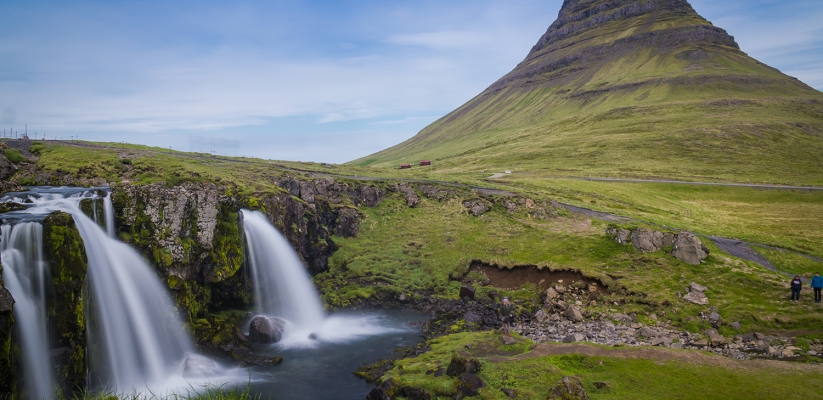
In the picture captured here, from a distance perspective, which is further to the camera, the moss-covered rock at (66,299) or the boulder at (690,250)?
the boulder at (690,250)

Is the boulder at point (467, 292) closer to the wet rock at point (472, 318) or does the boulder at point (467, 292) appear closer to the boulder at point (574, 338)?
the wet rock at point (472, 318)

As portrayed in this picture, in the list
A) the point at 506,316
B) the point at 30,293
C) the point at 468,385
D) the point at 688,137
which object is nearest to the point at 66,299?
the point at 30,293

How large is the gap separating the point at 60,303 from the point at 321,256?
27.6 metres

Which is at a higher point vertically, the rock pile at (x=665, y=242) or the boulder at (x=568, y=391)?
the rock pile at (x=665, y=242)

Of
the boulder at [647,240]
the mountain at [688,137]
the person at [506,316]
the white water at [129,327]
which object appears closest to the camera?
the white water at [129,327]

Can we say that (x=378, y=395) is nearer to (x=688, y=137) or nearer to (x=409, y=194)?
(x=409, y=194)

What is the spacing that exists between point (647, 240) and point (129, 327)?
136 feet

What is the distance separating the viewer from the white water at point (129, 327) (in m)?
24.2

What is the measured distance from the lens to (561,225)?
51.3 metres

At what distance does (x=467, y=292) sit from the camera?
40500 millimetres

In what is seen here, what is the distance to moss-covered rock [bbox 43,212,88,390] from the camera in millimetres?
21719

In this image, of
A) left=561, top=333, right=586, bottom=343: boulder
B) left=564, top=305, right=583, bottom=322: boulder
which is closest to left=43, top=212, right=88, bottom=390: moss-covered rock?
left=561, top=333, right=586, bottom=343: boulder

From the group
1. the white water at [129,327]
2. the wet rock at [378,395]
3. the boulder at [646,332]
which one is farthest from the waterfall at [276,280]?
the boulder at [646,332]

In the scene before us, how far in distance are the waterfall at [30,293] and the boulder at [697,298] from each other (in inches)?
1510
